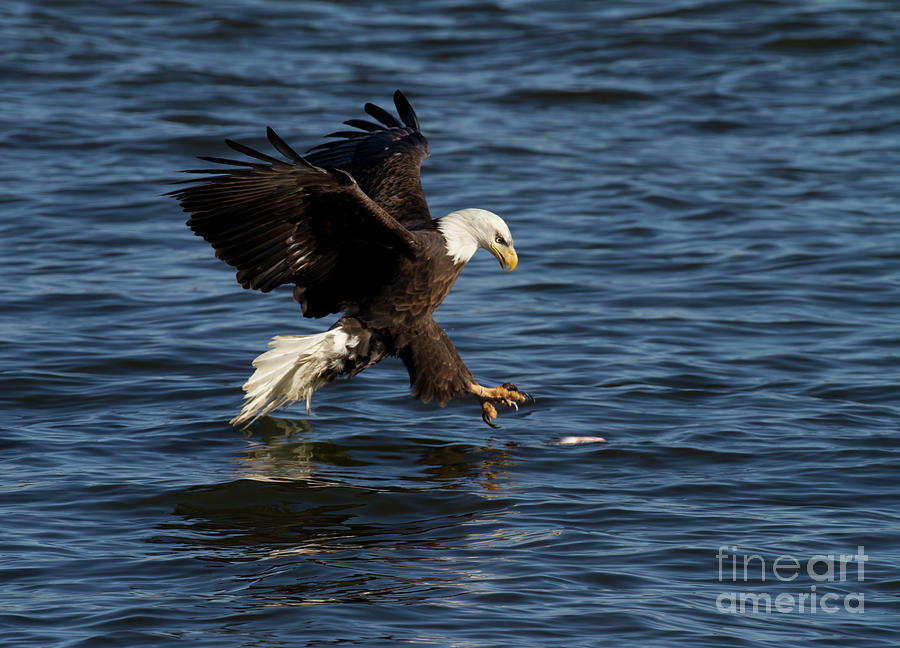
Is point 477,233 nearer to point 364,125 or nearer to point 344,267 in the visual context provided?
point 344,267

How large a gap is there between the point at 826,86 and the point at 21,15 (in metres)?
8.54

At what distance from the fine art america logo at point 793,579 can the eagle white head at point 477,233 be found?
1751mm

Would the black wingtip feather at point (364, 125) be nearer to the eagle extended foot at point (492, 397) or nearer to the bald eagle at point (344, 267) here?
the bald eagle at point (344, 267)

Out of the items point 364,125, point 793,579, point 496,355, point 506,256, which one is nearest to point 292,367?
point 506,256

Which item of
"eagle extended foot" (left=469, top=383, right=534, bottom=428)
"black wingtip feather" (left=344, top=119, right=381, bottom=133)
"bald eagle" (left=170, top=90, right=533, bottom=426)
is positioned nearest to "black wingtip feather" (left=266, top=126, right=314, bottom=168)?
"bald eagle" (left=170, top=90, right=533, bottom=426)

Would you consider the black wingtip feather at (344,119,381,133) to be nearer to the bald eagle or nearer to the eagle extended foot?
the bald eagle

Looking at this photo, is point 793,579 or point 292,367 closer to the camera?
point 793,579

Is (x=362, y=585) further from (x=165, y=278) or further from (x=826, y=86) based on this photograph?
(x=826, y=86)

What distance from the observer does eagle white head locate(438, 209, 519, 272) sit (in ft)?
18.0

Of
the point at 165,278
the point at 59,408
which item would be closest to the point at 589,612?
the point at 59,408

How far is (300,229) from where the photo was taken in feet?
16.6

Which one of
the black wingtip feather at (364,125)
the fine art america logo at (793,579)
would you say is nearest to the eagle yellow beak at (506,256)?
the black wingtip feather at (364,125)

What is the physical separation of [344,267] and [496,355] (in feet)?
5.40

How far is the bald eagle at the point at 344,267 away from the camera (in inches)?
191
